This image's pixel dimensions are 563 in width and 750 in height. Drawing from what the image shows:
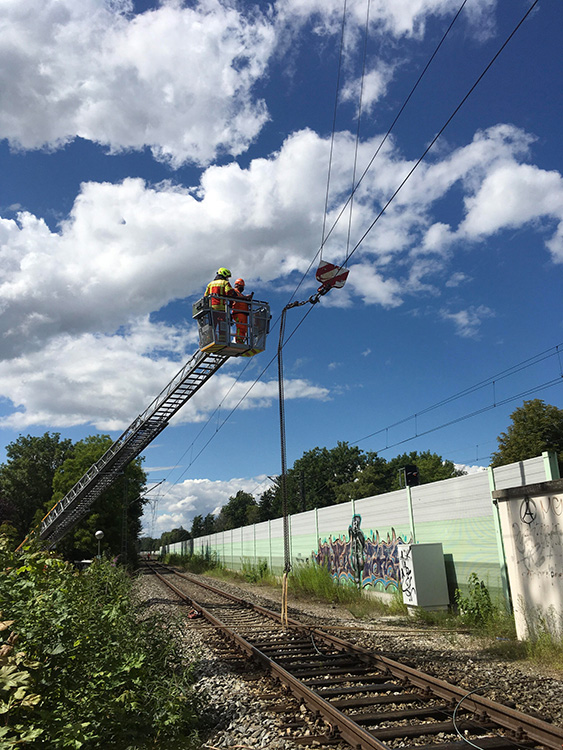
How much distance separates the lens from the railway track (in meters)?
5.21

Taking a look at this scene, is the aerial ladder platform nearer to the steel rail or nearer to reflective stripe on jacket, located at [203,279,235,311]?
reflective stripe on jacket, located at [203,279,235,311]

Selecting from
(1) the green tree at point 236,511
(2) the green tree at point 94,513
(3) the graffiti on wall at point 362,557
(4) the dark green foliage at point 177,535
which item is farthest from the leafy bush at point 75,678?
(4) the dark green foliage at point 177,535

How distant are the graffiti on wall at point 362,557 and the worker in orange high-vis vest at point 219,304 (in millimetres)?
8330

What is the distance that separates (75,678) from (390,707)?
12.0 ft

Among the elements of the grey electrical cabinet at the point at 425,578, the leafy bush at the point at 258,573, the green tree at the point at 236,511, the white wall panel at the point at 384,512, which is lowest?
the leafy bush at the point at 258,573

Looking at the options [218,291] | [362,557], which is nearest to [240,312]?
[218,291]

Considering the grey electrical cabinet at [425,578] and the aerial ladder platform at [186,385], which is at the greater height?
the aerial ladder platform at [186,385]

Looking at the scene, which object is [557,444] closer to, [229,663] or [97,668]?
[229,663]

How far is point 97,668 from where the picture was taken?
528 centimetres

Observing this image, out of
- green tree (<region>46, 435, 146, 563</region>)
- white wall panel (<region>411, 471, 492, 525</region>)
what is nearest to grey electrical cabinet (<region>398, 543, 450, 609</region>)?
white wall panel (<region>411, 471, 492, 525</region>)

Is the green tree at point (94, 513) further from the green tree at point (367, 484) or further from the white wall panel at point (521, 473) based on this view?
the green tree at point (367, 484)

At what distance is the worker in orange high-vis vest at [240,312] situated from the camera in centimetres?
1720

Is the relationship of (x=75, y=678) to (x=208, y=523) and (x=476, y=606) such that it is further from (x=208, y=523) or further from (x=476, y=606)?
(x=208, y=523)

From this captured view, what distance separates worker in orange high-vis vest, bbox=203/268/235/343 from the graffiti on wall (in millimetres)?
8330
